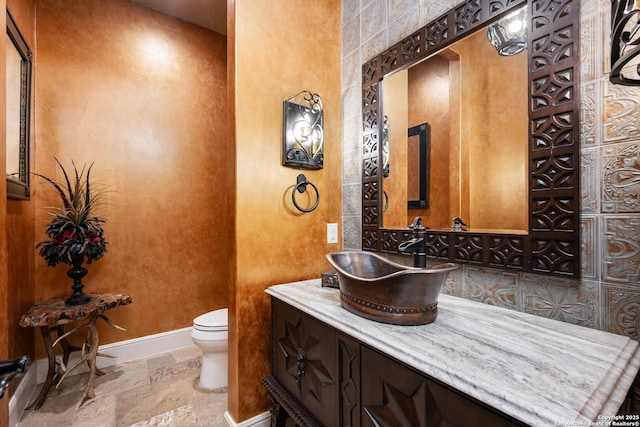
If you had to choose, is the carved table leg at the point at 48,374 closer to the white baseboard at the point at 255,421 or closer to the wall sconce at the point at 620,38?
the white baseboard at the point at 255,421

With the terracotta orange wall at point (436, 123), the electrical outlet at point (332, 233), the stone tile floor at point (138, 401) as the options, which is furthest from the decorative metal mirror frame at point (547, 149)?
the stone tile floor at point (138, 401)

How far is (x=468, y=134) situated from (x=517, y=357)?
87 cm

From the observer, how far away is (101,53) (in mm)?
2279

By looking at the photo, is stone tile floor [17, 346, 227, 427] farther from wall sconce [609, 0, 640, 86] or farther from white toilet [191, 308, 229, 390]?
wall sconce [609, 0, 640, 86]

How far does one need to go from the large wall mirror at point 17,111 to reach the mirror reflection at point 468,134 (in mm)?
2173

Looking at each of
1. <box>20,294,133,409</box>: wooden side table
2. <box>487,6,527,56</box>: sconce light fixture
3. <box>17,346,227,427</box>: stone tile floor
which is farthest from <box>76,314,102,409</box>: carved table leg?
<box>487,6,527,56</box>: sconce light fixture

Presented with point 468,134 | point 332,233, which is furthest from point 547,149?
point 332,233

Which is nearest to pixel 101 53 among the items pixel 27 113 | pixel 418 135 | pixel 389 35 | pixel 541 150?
pixel 27 113

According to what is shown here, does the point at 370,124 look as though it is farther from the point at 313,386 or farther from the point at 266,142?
the point at 313,386

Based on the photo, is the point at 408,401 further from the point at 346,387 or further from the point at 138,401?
the point at 138,401

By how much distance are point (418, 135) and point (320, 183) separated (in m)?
0.65

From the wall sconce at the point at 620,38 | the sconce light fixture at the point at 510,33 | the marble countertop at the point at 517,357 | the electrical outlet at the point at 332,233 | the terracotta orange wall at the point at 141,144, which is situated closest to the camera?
the marble countertop at the point at 517,357

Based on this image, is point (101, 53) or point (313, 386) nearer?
point (313, 386)

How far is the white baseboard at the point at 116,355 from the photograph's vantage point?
1.69 m
